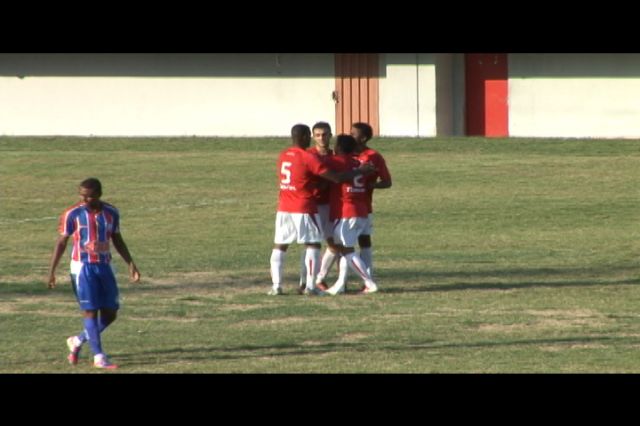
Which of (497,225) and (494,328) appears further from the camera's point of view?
(497,225)

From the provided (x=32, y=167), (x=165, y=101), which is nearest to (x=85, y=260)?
(x=32, y=167)

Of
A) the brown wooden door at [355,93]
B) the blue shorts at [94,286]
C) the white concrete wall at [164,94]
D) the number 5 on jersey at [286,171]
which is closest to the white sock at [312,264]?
the number 5 on jersey at [286,171]

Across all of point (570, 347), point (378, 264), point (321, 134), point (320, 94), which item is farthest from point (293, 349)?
point (320, 94)

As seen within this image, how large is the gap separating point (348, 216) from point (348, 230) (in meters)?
0.17

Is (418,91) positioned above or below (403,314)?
above

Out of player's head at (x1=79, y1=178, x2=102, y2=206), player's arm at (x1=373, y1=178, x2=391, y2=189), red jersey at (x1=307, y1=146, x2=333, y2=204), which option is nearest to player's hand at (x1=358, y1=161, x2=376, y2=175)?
player's arm at (x1=373, y1=178, x2=391, y2=189)

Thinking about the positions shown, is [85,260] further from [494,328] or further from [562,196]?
[562,196]

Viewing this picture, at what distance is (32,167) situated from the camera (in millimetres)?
36656

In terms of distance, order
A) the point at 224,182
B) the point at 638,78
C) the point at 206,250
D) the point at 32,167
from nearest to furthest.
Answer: the point at 206,250, the point at 224,182, the point at 32,167, the point at 638,78

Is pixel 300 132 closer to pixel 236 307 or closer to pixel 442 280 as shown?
pixel 236 307

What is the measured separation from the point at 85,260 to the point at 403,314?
4265 millimetres

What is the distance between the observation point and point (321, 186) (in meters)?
18.5

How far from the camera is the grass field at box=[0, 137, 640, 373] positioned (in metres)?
14.6

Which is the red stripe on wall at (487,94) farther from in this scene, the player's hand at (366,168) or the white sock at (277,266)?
the white sock at (277,266)
